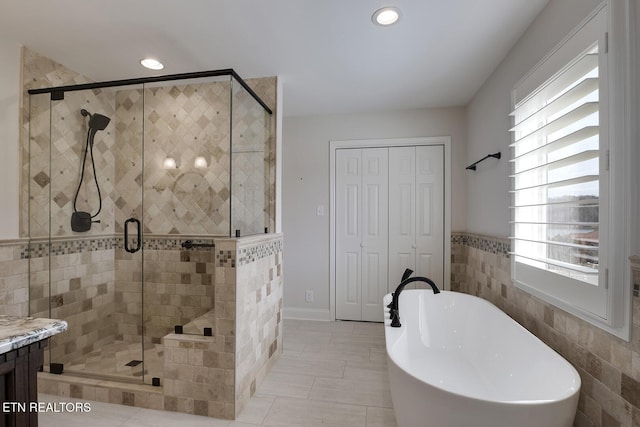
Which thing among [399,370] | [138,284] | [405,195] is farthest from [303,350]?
[405,195]

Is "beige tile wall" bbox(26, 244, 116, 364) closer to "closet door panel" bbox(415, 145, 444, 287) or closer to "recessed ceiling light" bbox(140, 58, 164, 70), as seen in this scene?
"recessed ceiling light" bbox(140, 58, 164, 70)

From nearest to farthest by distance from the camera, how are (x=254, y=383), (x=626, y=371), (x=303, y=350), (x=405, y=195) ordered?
(x=626, y=371)
(x=254, y=383)
(x=303, y=350)
(x=405, y=195)

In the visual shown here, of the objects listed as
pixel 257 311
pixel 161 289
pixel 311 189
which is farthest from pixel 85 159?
pixel 311 189

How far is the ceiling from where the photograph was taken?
1.76 meters

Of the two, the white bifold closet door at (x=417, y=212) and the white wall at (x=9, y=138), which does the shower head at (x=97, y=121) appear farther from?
the white bifold closet door at (x=417, y=212)

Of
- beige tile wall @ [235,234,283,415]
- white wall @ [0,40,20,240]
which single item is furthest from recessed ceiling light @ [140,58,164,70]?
beige tile wall @ [235,234,283,415]

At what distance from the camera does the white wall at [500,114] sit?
1635mm

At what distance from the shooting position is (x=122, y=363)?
2.25m

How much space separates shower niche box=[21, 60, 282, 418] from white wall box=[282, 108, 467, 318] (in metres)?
1.04

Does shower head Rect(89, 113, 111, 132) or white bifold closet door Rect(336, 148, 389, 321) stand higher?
shower head Rect(89, 113, 111, 132)

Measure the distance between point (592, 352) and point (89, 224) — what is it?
3262 mm

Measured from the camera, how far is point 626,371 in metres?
1.14

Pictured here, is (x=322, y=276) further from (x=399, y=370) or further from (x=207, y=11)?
(x=207, y=11)

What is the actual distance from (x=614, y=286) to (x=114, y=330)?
3.10 metres
